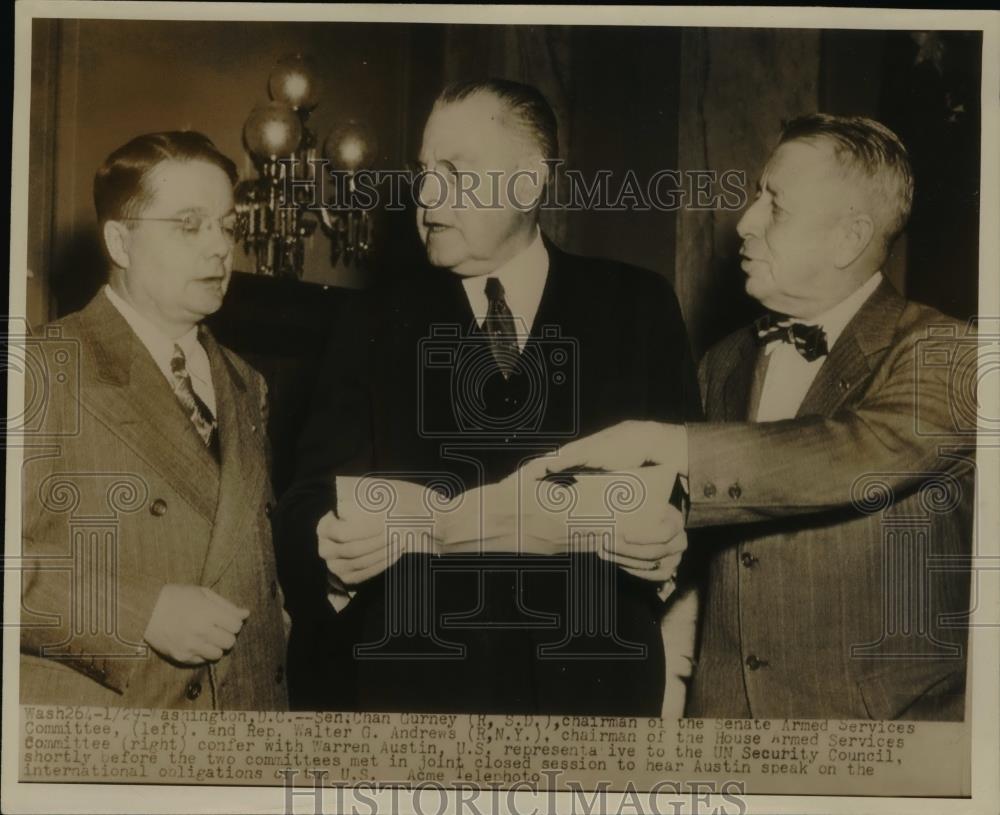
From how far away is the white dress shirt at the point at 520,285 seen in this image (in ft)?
13.5

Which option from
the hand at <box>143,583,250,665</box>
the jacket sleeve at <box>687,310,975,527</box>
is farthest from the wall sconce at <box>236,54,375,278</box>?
the jacket sleeve at <box>687,310,975,527</box>

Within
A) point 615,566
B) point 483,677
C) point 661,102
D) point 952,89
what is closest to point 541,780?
point 483,677

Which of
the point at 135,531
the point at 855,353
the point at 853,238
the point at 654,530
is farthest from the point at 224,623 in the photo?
the point at 853,238

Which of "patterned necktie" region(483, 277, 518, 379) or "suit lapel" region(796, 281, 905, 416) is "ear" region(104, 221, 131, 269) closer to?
"patterned necktie" region(483, 277, 518, 379)

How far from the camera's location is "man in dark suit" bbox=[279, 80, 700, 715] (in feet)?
13.4

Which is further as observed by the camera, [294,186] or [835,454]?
[294,186]

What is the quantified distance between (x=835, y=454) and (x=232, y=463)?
188 cm

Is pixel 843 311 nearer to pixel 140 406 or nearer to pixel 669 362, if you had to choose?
pixel 669 362

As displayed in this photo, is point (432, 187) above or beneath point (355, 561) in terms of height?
above

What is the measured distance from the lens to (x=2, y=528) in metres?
4.16

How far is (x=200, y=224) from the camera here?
409cm

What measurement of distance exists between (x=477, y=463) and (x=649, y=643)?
78cm

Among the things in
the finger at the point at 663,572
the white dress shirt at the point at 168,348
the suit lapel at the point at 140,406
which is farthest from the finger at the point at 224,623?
the finger at the point at 663,572

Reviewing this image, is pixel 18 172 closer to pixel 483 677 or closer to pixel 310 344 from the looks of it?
pixel 310 344
